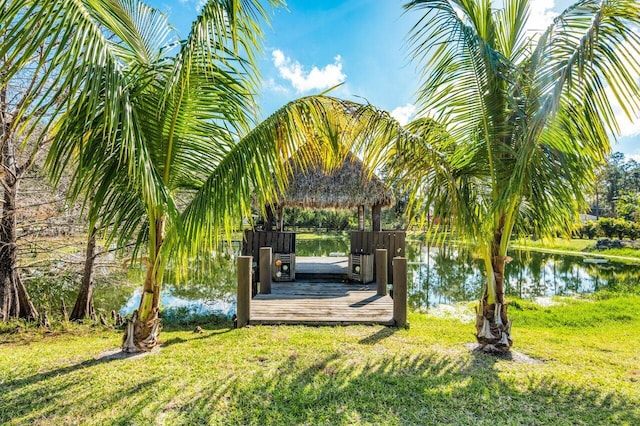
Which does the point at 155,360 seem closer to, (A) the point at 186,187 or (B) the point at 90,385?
(B) the point at 90,385

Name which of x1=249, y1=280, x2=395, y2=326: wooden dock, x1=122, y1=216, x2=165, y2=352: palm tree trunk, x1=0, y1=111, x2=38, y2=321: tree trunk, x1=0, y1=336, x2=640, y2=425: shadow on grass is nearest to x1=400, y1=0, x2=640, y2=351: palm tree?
x1=0, y1=336, x2=640, y2=425: shadow on grass

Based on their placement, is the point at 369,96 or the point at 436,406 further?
the point at 369,96

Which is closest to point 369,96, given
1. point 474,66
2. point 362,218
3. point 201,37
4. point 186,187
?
point 474,66

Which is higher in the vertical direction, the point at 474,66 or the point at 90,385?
the point at 474,66

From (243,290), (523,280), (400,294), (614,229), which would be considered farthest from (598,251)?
(243,290)

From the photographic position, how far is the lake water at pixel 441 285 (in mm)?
9258

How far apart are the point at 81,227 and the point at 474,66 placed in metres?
7.51

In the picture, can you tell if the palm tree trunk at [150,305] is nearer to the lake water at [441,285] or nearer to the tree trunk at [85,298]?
the lake water at [441,285]

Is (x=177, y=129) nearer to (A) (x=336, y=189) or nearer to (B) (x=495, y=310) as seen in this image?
A: (B) (x=495, y=310)

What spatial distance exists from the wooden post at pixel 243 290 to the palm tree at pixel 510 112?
3.04m

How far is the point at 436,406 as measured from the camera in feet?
8.96

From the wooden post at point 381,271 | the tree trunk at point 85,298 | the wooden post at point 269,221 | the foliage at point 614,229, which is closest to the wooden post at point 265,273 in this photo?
the wooden post at point 269,221

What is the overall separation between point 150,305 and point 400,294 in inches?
146

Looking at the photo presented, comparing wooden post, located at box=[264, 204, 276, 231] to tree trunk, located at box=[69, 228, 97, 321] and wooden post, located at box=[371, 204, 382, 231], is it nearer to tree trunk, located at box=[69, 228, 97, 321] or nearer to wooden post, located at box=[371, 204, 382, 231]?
wooden post, located at box=[371, 204, 382, 231]
